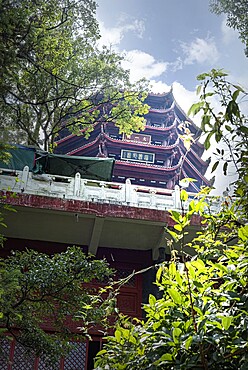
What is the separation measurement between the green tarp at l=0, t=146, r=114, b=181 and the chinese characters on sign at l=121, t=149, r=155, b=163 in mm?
6224

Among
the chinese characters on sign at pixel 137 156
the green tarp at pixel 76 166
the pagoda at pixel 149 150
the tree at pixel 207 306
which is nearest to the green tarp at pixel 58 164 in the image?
the green tarp at pixel 76 166

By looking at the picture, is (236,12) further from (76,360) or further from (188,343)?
(188,343)

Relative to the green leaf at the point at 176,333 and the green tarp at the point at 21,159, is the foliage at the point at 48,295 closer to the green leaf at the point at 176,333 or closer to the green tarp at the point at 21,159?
the green leaf at the point at 176,333

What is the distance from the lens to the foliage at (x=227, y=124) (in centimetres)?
166

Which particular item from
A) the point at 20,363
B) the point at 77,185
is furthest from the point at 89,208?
the point at 20,363

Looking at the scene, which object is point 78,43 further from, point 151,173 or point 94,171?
point 151,173

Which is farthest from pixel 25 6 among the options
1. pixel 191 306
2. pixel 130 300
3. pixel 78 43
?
pixel 191 306

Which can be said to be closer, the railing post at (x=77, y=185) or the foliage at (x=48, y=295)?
the foliage at (x=48, y=295)

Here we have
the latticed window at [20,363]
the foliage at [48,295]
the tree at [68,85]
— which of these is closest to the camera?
the foliage at [48,295]

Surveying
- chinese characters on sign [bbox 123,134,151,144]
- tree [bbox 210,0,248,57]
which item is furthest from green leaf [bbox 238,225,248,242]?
chinese characters on sign [bbox 123,134,151,144]

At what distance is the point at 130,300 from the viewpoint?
8.02 metres

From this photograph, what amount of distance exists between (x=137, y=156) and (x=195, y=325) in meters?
14.7

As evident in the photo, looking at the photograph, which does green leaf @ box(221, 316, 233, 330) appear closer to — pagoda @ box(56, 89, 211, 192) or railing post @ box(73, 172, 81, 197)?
railing post @ box(73, 172, 81, 197)

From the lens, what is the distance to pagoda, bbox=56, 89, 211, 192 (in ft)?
50.1
